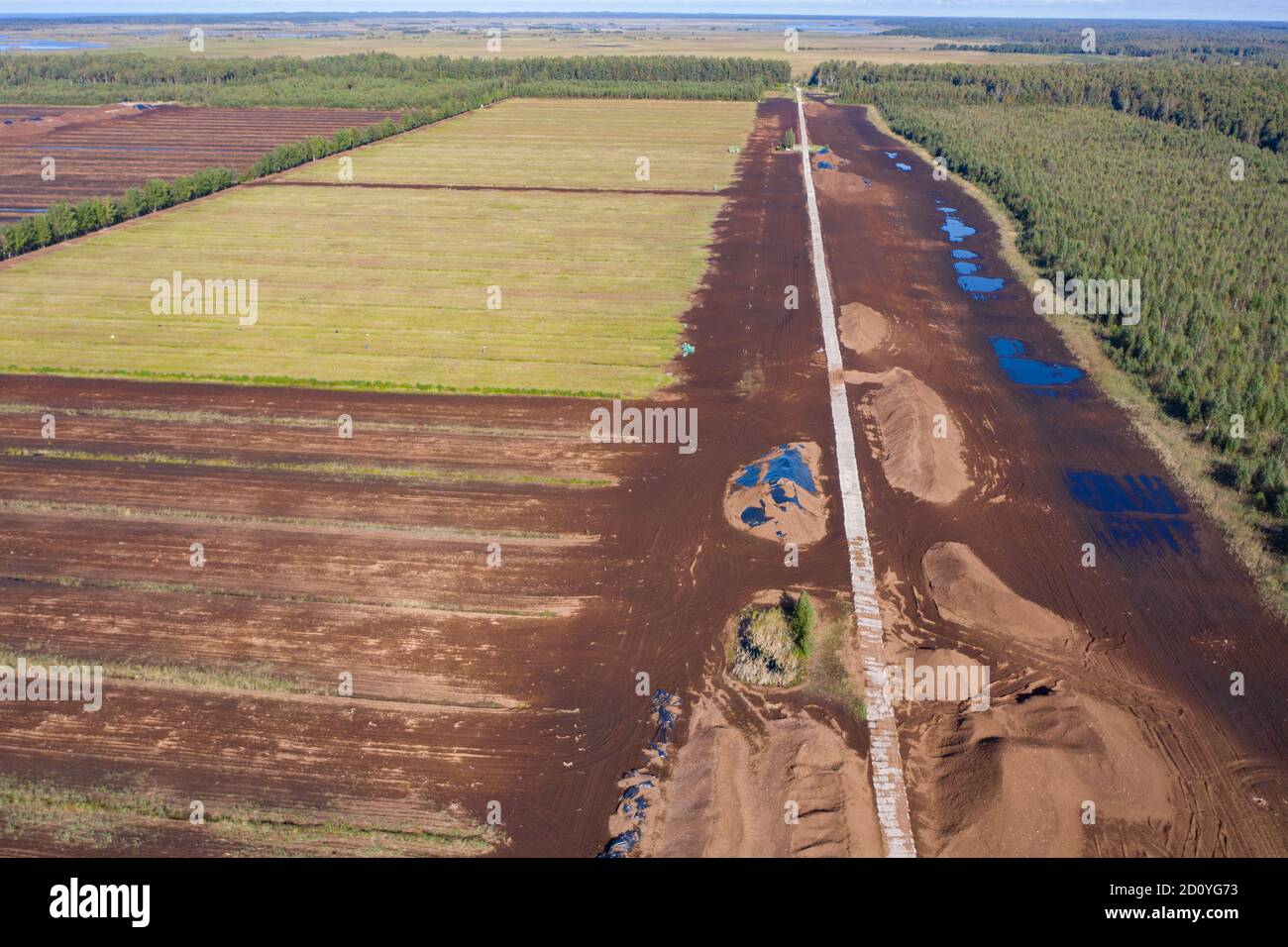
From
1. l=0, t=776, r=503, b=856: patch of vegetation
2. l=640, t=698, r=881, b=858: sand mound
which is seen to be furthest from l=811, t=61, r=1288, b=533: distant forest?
l=0, t=776, r=503, b=856: patch of vegetation

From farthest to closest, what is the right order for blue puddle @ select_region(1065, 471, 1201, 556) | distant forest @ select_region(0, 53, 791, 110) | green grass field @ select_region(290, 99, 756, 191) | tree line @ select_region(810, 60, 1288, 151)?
distant forest @ select_region(0, 53, 791, 110) → tree line @ select_region(810, 60, 1288, 151) → green grass field @ select_region(290, 99, 756, 191) → blue puddle @ select_region(1065, 471, 1201, 556)

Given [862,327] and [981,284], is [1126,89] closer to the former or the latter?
[981,284]

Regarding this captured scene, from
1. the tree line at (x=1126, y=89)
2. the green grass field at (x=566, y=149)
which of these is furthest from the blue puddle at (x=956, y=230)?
the tree line at (x=1126, y=89)

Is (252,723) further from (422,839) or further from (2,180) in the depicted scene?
(2,180)

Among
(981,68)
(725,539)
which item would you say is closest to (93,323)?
(725,539)

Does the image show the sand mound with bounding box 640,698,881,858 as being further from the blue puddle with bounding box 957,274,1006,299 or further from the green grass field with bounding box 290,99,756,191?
the green grass field with bounding box 290,99,756,191

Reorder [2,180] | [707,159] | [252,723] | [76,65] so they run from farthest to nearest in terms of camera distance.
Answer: [76,65] → [707,159] → [2,180] → [252,723]
